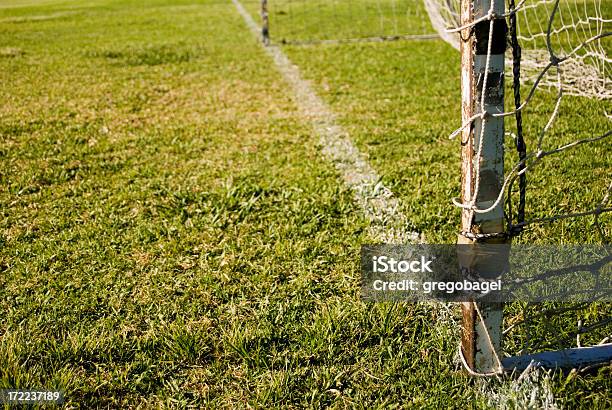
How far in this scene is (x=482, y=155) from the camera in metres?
1.52

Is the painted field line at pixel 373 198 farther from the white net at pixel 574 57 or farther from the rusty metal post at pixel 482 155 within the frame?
the white net at pixel 574 57

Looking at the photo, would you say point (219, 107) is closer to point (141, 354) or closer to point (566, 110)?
point (566, 110)

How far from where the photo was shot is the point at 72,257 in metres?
2.69

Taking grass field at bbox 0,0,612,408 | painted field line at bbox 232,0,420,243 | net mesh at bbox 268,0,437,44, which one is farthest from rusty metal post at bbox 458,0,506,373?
net mesh at bbox 268,0,437,44

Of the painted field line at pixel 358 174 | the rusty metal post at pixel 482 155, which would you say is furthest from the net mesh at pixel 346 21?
the rusty metal post at pixel 482 155

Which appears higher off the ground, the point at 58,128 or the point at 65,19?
the point at 65,19

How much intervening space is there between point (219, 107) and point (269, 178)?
2139 mm

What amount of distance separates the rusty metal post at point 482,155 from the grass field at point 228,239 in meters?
0.22

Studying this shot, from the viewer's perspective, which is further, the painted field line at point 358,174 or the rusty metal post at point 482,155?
the painted field line at point 358,174

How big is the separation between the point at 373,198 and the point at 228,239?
3.08 feet

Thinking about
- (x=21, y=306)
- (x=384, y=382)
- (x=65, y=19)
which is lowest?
(x=384, y=382)

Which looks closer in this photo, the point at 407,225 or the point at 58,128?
the point at 407,225

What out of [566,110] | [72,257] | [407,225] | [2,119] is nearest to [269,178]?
[407,225]

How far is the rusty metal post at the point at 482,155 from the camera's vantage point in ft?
4.69
